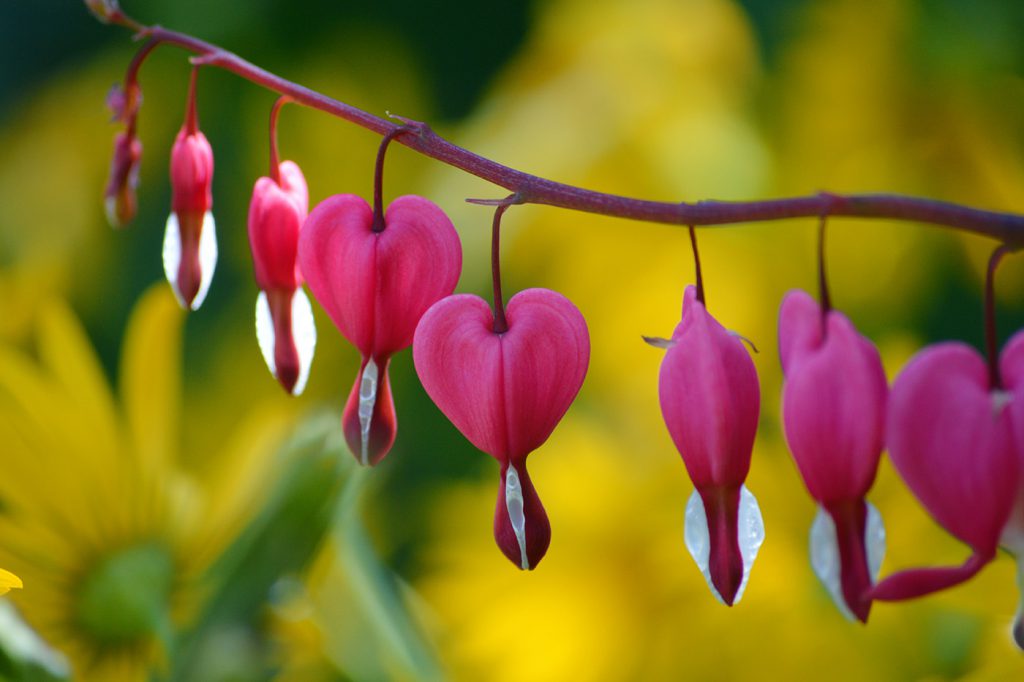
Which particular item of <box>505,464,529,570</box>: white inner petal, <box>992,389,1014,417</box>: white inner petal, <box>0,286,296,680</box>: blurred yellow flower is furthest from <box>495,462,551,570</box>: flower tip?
<box>0,286,296,680</box>: blurred yellow flower

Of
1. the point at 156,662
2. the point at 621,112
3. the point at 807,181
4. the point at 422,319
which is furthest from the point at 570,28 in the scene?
the point at 422,319

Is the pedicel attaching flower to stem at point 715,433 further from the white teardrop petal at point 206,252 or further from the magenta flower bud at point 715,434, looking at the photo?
the white teardrop petal at point 206,252

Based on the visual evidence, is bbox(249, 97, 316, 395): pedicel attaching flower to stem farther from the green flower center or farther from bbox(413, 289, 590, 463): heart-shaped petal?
the green flower center

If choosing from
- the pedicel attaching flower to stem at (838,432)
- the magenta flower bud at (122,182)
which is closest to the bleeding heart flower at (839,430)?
the pedicel attaching flower to stem at (838,432)

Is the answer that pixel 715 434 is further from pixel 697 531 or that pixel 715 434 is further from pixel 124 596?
pixel 124 596

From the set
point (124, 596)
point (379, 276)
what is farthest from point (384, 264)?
point (124, 596)

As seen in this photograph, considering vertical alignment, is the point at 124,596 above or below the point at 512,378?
below
